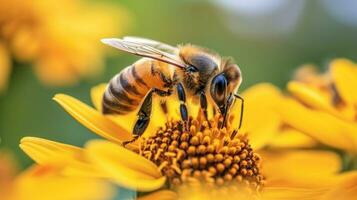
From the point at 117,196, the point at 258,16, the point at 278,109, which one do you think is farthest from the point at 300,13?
the point at 117,196

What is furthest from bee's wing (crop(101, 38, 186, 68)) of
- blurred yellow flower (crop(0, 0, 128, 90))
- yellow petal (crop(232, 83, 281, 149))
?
blurred yellow flower (crop(0, 0, 128, 90))

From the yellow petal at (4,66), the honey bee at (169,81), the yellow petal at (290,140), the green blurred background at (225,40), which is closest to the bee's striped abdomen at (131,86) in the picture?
the honey bee at (169,81)

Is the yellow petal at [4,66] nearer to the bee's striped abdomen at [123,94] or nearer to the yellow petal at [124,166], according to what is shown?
the bee's striped abdomen at [123,94]

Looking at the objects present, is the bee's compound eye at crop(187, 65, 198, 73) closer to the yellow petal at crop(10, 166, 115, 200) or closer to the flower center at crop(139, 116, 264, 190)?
the flower center at crop(139, 116, 264, 190)

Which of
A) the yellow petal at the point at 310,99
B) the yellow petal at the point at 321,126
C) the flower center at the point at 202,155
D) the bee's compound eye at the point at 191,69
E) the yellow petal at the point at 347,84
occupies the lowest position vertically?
the flower center at the point at 202,155

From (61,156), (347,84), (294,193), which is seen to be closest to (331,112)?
(347,84)

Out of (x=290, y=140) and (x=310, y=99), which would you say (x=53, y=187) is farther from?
(x=290, y=140)

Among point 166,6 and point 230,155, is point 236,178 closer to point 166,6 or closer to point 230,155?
point 230,155
